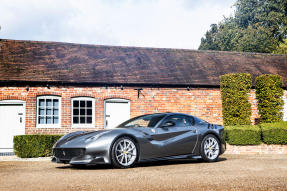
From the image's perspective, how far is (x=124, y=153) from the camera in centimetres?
782

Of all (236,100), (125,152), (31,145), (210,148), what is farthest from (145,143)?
(236,100)

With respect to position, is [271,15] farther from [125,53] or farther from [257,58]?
[125,53]

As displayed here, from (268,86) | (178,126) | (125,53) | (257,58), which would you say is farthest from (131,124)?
(257,58)

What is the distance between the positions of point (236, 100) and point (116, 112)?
18.7 feet

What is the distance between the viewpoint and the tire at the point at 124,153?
7.64 m

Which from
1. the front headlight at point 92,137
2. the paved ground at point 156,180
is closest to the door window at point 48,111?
the front headlight at point 92,137

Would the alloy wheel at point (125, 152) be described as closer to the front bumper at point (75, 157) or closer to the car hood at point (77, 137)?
the front bumper at point (75, 157)

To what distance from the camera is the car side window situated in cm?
898

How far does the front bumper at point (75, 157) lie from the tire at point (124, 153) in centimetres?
28

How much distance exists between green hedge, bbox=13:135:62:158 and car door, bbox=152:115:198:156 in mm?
5794

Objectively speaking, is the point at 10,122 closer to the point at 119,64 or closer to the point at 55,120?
the point at 55,120

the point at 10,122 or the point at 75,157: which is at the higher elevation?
the point at 10,122

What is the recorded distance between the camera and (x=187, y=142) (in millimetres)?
8883

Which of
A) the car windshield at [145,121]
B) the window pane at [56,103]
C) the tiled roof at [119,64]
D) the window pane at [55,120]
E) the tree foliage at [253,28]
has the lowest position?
the car windshield at [145,121]
